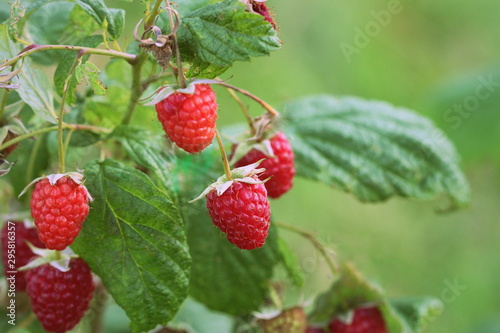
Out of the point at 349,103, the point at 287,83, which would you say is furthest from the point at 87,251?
the point at 287,83

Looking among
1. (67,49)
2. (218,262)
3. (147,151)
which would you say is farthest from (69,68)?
(218,262)

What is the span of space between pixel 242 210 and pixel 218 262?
1.68 feet

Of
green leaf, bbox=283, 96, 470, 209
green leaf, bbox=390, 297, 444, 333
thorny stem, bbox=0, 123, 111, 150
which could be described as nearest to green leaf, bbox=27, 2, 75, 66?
thorny stem, bbox=0, 123, 111, 150

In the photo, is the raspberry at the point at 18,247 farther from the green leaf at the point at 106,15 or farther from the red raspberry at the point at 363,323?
the red raspberry at the point at 363,323

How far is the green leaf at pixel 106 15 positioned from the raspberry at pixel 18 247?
0.49 metres

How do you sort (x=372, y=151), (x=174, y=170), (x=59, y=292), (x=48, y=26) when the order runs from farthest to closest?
1. (x=372, y=151)
2. (x=48, y=26)
3. (x=174, y=170)
4. (x=59, y=292)

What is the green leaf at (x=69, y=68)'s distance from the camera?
106 centimetres

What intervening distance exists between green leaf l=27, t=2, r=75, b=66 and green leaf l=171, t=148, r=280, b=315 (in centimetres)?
36

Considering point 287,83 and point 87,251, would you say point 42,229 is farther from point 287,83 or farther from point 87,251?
point 287,83

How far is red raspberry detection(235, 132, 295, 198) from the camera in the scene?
1.23m

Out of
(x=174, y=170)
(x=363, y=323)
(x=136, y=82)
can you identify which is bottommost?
(x=363, y=323)

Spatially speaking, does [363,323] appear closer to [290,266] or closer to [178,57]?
[290,266]

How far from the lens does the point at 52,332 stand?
125cm

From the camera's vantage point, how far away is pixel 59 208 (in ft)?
3.28
